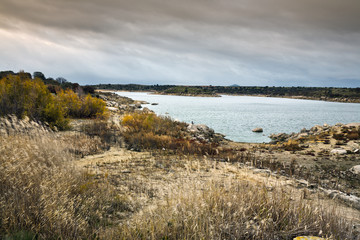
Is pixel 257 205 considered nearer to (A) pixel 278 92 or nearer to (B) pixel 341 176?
(B) pixel 341 176

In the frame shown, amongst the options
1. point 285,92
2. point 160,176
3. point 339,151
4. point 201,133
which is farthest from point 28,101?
point 285,92

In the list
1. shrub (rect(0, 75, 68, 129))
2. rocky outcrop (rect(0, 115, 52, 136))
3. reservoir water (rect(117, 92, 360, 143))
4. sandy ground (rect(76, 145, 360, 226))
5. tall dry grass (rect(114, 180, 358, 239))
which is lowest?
reservoir water (rect(117, 92, 360, 143))

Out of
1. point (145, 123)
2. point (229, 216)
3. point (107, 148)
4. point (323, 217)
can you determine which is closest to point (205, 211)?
point (229, 216)

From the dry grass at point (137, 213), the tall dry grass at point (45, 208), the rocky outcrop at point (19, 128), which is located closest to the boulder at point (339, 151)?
the dry grass at point (137, 213)

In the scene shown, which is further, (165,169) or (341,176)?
(341,176)

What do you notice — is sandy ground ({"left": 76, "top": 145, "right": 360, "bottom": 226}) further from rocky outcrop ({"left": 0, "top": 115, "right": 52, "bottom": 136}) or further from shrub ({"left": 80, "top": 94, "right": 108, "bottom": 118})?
shrub ({"left": 80, "top": 94, "right": 108, "bottom": 118})

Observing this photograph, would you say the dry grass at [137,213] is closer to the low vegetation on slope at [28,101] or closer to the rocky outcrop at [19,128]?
the rocky outcrop at [19,128]

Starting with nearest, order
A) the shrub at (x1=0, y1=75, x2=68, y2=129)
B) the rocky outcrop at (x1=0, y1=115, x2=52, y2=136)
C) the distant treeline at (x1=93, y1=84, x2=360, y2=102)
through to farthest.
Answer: the rocky outcrop at (x1=0, y1=115, x2=52, y2=136) < the shrub at (x1=0, y1=75, x2=68, y2=129) < the distant treeline at (x1=93, y1=84, x2=360, y2=102)

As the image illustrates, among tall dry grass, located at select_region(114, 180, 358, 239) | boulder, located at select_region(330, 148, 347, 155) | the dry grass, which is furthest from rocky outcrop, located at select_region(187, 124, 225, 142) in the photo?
tall dry grass, located at select_region(114, 180, 358, 239)

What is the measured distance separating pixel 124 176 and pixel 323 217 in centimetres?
534

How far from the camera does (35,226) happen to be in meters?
3.03

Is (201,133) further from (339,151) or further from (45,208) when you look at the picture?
(45,208)

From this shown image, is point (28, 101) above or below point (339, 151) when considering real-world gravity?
above

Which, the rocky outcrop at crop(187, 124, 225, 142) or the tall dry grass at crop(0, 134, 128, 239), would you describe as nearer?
Result: the tall dry grass at crop(0, 134, 128, 239)
